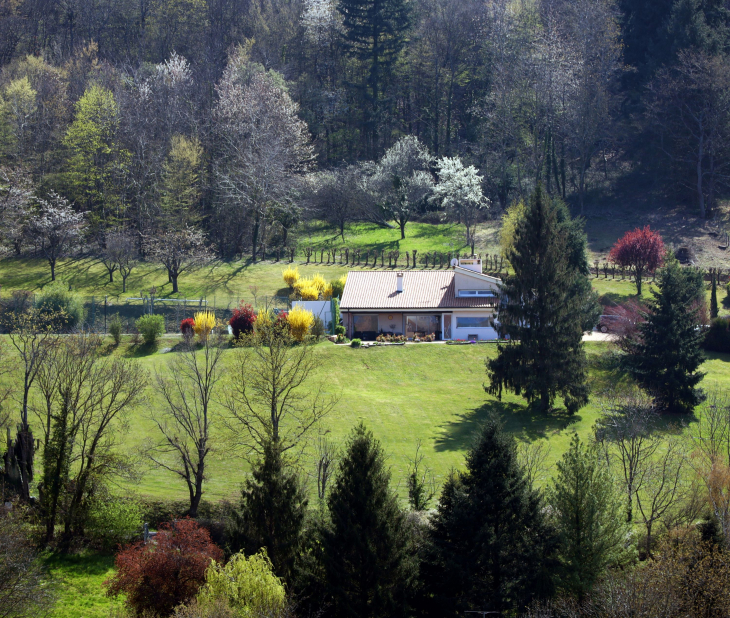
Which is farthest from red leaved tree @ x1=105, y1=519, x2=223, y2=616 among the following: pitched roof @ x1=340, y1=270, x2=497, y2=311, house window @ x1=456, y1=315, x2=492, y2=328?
house window @ x1=456, y1=315, x2=492, y2=328

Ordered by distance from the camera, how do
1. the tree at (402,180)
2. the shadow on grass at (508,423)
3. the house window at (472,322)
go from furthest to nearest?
the tree at (402,180)
the house window at (472,322)
the shadow on grass at (508,423)

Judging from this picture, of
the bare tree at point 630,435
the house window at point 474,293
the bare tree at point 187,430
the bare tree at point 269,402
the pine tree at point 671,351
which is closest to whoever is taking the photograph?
the bare tree at point 630,435

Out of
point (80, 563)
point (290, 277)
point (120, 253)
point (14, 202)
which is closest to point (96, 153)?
point (14, 202)

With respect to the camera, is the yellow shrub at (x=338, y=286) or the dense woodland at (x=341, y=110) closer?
the yellow shrub at (x=338, y=286)

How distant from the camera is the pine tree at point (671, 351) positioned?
1415 inches

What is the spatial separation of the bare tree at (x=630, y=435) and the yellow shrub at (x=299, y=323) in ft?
49.3

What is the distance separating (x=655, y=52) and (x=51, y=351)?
6151 cm

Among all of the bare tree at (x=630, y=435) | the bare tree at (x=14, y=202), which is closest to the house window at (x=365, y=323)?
the bare tree at (x=630, y=435)

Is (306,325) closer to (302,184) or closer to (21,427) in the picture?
(21,427)

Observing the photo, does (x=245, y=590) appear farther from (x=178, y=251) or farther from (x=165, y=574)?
(x=178, y=251)

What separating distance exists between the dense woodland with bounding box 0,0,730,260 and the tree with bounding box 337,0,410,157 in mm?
196

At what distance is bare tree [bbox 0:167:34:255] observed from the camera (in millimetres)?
54125

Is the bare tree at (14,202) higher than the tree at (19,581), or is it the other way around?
the bare tree at (14,202)

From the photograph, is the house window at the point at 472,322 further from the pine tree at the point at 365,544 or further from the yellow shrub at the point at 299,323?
the pine tree at the point at 365,544
